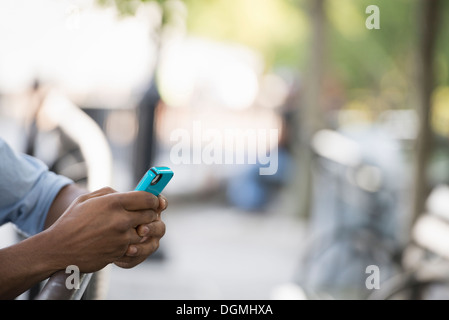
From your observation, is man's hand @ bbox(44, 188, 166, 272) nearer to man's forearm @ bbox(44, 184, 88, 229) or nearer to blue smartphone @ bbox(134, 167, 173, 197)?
blue smartphone @ bbox(134, 167, 173, 197)

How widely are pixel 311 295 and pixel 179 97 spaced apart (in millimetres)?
5046

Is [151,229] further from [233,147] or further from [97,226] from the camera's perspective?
[233,147]

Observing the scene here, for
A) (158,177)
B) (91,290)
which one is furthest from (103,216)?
(91,290)

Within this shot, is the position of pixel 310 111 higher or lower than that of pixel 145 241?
lower

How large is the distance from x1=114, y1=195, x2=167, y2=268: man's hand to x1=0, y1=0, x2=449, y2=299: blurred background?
1.13 feet

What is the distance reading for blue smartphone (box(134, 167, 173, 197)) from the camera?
1.48 m

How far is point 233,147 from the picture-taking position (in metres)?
4.74

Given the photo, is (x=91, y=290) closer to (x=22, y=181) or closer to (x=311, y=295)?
(x=22, y=181)

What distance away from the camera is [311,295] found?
569 cm

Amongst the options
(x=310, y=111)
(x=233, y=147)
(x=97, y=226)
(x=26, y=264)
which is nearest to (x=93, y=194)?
(x=97, y=226)

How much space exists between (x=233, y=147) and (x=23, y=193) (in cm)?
281

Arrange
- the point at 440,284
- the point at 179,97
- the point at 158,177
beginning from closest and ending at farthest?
the point at 158,177 < the point at 440,284 < the point at 179,97

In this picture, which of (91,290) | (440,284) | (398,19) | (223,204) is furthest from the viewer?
(398,19)

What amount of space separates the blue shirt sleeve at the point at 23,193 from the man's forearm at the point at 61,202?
1 cm
